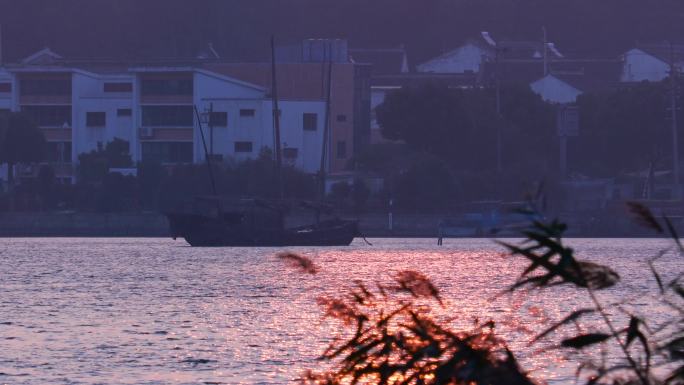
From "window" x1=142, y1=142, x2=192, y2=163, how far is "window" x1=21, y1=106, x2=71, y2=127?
4412 millimetres

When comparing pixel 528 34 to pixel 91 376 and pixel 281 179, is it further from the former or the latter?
pixel 91 376

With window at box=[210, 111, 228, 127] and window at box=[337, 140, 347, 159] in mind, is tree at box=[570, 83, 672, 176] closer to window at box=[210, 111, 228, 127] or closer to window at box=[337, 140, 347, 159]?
window at box=[337, 140, 347, 159]

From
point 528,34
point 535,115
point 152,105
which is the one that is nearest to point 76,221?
point 152,105

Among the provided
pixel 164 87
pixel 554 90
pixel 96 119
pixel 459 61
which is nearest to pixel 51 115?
pixel 96 119

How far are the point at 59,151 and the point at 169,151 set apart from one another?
5397 mm

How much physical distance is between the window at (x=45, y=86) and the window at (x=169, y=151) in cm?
492

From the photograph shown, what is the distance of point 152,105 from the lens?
187ft

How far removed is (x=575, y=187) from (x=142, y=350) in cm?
3434

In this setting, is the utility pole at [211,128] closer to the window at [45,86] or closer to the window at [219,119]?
the window at [219,119]

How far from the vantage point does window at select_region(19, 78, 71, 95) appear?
191ft

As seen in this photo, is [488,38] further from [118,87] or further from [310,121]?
[118,87]

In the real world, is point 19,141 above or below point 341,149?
above

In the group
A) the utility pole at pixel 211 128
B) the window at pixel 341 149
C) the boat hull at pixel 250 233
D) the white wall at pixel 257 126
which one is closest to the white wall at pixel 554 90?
the window at pixel 341 149

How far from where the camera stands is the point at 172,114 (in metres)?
56.8
